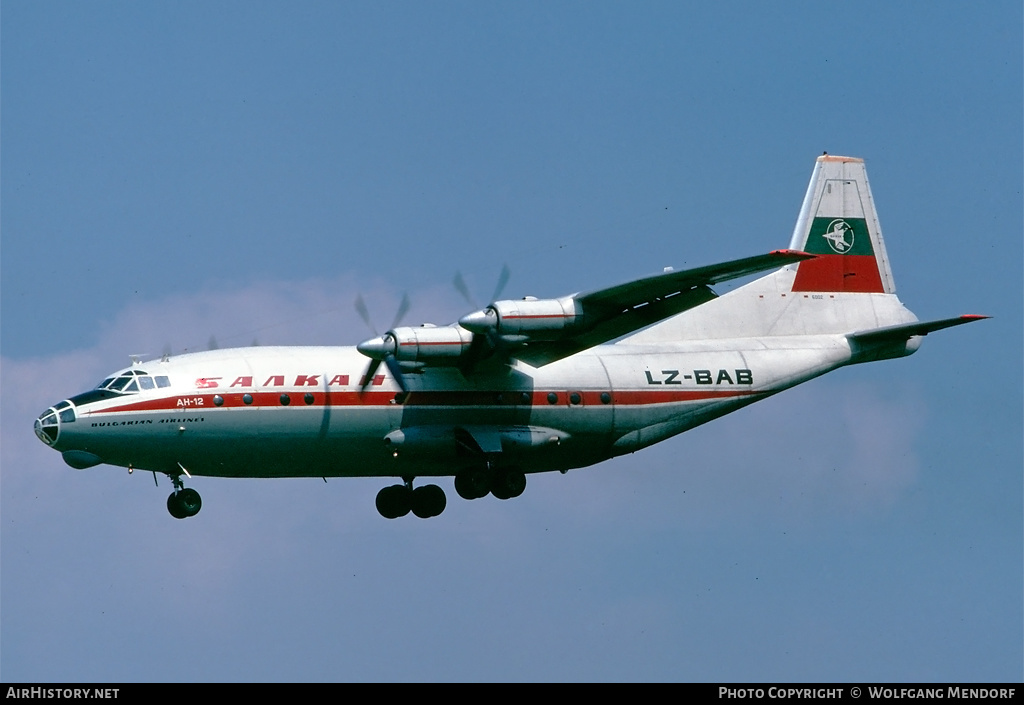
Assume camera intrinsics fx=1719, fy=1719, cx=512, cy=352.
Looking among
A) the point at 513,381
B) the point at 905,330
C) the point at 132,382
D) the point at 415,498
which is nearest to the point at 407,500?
the point at 415,498

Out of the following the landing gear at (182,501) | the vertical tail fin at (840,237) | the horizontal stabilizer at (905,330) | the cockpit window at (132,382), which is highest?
the vertical tail fin at (840,237)

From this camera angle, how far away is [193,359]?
31.9 meters

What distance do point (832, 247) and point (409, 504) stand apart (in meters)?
10.7

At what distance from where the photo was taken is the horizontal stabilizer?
33344mm

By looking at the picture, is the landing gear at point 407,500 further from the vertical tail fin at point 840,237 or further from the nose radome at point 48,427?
the vertical tail fin at point 840,237

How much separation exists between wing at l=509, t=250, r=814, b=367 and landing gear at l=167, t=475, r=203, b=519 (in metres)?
6.37

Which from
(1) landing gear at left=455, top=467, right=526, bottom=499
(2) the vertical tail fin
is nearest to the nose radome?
(1) landing gear at left=455, top=467, right=526, bottom=499

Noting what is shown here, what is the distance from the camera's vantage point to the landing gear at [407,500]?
112 ft

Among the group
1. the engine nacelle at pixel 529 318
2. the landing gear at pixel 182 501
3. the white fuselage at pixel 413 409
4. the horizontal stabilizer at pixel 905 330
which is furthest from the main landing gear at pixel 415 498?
the horizontal stabilizer at pixel 905 330

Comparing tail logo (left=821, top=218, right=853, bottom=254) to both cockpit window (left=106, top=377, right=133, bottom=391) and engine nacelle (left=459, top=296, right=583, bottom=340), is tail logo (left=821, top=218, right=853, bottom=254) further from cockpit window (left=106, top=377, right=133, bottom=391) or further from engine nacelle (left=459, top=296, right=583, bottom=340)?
cockpit window (left=106, top=377, right=133, bottom=391)

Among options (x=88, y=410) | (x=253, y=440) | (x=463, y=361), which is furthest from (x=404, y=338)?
(x=88, y=410)

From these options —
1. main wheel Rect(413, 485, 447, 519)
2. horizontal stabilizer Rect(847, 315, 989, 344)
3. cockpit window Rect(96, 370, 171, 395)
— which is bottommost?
main wheel Rect(413, 485, 447, 519)

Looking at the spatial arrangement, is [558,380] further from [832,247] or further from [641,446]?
[832,247]

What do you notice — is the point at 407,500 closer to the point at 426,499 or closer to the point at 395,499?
the point at 395,499
